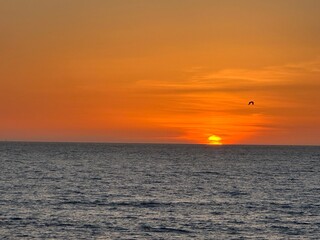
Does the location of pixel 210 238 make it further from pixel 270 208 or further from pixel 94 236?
pixel 270 208

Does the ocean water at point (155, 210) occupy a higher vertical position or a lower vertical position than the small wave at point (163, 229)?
higher

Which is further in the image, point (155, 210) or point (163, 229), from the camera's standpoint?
point (155, 210)

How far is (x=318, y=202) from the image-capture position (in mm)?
95750

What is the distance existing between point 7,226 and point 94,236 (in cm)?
1095

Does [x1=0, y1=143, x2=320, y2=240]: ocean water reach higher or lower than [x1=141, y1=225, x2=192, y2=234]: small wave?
higher

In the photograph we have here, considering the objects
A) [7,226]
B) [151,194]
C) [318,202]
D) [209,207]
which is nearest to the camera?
[7,226]

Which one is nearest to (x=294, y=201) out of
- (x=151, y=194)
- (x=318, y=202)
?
(x=318, y=202)

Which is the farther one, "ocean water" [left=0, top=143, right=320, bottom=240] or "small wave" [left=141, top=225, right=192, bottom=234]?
"small wave" [left=141, top=225, right=192, bottom=234]

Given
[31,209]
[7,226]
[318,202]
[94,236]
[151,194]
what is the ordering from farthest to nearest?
1. [151,194]
2. [318,202]
3. [31,209]
4. [7,226]
5. [94,236]

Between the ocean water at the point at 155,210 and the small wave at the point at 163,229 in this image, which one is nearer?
the ocean water at the point at 155,210

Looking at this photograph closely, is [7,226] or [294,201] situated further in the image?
[294,201]

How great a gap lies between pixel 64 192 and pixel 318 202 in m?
41.9

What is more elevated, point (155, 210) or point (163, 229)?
point (155, 210)

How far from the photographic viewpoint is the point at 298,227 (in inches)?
2805
